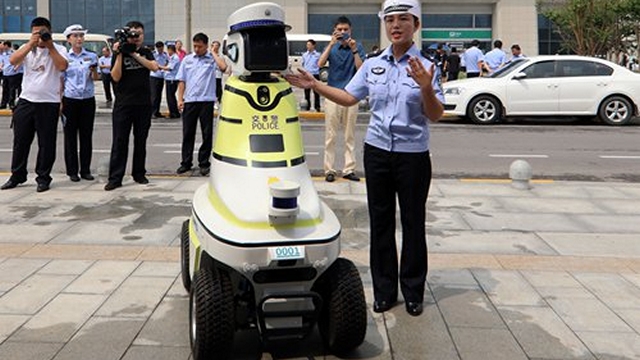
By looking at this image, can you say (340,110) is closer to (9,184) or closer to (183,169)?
(183,169)

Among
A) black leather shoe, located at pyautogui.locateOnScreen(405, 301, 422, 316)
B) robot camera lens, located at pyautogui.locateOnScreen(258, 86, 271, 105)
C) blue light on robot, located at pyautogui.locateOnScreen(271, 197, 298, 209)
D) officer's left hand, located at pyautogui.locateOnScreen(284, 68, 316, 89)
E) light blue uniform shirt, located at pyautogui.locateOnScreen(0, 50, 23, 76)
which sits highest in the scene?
light blue uniform shirt, located at pyautogui.locateOnScreen(0, 50, 23, 76)

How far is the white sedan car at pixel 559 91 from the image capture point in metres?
15.9

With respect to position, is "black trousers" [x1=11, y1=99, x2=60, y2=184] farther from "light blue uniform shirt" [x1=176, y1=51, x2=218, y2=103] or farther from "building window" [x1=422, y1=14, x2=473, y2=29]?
"building window" [x1=422, y1=14, x2=473, y2=29]

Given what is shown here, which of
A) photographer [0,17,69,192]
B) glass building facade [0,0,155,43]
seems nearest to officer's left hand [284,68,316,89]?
photographer [0,17,69,192]

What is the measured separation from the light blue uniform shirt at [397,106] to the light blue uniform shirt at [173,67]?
1360 cm

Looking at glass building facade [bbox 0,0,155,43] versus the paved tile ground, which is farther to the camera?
glass building facade [bbox 0,0,155,43]

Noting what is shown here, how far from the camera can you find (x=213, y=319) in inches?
136

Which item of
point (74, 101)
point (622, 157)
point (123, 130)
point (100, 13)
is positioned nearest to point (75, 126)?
point (74, 101)

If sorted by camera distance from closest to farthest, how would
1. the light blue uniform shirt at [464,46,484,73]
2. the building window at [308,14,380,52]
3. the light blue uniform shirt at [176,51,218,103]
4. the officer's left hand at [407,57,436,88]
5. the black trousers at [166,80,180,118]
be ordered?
the officer's left hand at [407,57,436,88] < the light blue uniform shirt at [176,51,218,103] < the black trousers at [166,80,180,118] < the light blue uniform shirt at [464,46,484,73] < the building window at [308,14,380,52]

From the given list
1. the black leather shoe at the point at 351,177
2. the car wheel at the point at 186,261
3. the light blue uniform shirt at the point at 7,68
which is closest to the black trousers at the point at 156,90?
the light blue uniform shirt at the point at 7,68

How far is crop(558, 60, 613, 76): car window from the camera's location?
1590 centimetres

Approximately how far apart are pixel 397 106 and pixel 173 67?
1498 centimetres

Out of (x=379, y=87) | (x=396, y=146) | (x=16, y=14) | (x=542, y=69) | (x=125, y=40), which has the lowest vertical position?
(x=396, y=146)

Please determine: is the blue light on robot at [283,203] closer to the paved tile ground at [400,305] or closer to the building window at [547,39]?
the paved tile ground at [400,305]
